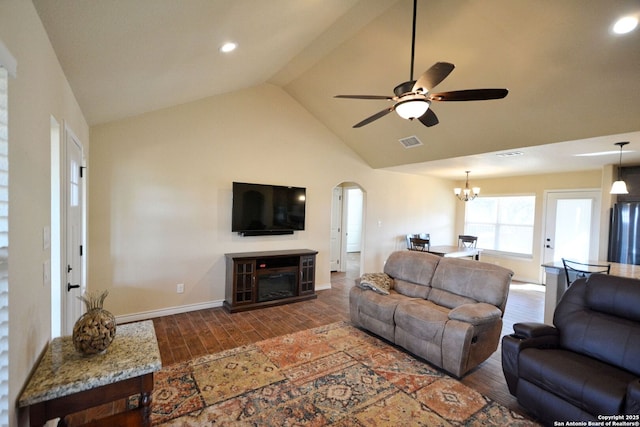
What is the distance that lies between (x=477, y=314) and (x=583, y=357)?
75 centimetres

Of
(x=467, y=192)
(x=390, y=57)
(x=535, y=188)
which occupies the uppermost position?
(x=390, y=57)

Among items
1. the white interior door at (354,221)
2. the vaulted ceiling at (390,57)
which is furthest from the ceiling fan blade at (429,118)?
the white interior door at (354,221)

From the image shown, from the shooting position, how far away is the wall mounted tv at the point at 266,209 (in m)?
4.50

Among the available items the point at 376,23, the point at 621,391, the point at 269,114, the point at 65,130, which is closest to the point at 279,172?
the point at 269,114

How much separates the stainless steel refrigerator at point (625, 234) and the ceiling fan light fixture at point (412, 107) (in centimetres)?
482

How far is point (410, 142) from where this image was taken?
193 inches

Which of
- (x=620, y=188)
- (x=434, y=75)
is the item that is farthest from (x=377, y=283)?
(x=620, y=188)

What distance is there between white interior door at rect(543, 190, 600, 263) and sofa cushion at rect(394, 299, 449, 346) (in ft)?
14.8

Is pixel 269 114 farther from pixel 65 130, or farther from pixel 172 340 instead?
pixel 172 340

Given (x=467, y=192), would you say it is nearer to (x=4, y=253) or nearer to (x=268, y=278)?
(x=268, y=278)

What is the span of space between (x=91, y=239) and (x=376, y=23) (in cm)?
413

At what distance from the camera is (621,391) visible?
1803 millimetres

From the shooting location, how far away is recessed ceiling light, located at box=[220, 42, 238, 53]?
2.53 m

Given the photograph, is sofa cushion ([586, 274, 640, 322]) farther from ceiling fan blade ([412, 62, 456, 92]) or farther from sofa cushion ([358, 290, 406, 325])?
ceiling fan blade ([412, 62, 456, 92])
